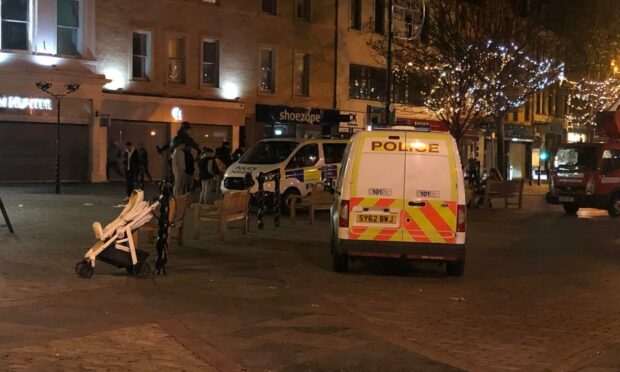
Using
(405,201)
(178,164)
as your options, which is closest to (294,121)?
(178,164)

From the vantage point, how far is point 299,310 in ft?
28.3

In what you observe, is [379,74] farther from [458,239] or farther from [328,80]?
[458,239]

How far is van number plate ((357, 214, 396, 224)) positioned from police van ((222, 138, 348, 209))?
8.99 meters

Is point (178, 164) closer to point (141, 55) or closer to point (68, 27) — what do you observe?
Result: point (68, 27)

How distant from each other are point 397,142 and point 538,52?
21865mm

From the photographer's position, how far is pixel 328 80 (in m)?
36.7

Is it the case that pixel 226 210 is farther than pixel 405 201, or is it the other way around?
pixel 226 210

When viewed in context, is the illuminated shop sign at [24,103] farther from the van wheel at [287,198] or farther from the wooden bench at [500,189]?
the wooden bench at [500,189]

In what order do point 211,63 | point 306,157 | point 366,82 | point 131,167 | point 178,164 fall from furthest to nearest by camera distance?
point 366,82 < point 211,63 < point 131,167 < point 306,157 < point 178,164

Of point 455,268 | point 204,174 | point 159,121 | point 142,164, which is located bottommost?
point 455,268

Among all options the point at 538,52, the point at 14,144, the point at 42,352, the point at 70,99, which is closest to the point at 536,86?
the point at 538,52

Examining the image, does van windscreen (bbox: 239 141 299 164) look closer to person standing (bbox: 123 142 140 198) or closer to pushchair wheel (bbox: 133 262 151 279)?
person standing (bbox: 123 142 140 198)

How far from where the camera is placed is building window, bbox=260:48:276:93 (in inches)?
1355

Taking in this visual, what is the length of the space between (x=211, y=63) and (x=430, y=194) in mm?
23525
